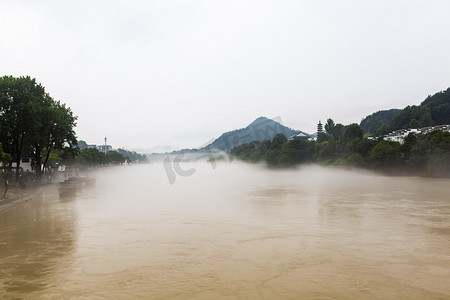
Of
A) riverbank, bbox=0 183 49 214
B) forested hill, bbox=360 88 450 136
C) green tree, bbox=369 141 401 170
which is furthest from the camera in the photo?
forested hill, bbox=360 88 450 136

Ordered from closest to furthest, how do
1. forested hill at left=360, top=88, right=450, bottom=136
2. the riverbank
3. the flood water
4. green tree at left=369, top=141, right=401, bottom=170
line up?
the flood water
the riverbank
green tree at left=369, top=141, right=401, bottom=170
forested hill at left=360, top=88, right=450, bottom=136

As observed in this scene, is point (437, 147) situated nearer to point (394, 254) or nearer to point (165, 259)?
point (394, 254)

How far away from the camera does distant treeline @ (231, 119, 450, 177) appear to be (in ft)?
200

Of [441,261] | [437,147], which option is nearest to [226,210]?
[441,261]

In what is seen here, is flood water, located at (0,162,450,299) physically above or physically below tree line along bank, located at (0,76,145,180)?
below

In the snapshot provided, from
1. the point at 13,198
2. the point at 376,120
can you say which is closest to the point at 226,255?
the point at 13,198

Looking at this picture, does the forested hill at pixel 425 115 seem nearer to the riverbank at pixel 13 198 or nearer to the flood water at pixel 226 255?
the flood water at pixel 226 255

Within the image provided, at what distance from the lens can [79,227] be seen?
18.8 metres

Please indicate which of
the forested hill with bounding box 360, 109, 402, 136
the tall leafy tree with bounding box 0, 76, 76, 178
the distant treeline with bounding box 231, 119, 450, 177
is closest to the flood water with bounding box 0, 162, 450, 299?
the tall leafy tree with bounding box 0, 76, 76, 178

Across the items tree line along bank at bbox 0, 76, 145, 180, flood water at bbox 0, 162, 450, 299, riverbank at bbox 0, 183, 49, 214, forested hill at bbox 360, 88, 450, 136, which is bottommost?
flood water at bbox 0, 162, 450, 299

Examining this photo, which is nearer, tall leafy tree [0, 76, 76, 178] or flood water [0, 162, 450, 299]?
flood water [0, 162, 450, 299]

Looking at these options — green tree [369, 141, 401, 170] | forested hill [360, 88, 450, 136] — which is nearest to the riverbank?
green tree [369, 141, 401, 170]

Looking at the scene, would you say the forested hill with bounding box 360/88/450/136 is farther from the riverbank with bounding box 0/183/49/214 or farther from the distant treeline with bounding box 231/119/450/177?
the riverbank with bounding box 0/183/49/214

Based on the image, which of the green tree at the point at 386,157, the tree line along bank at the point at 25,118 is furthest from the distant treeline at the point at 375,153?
the tree line along bank at the point at 25,118
